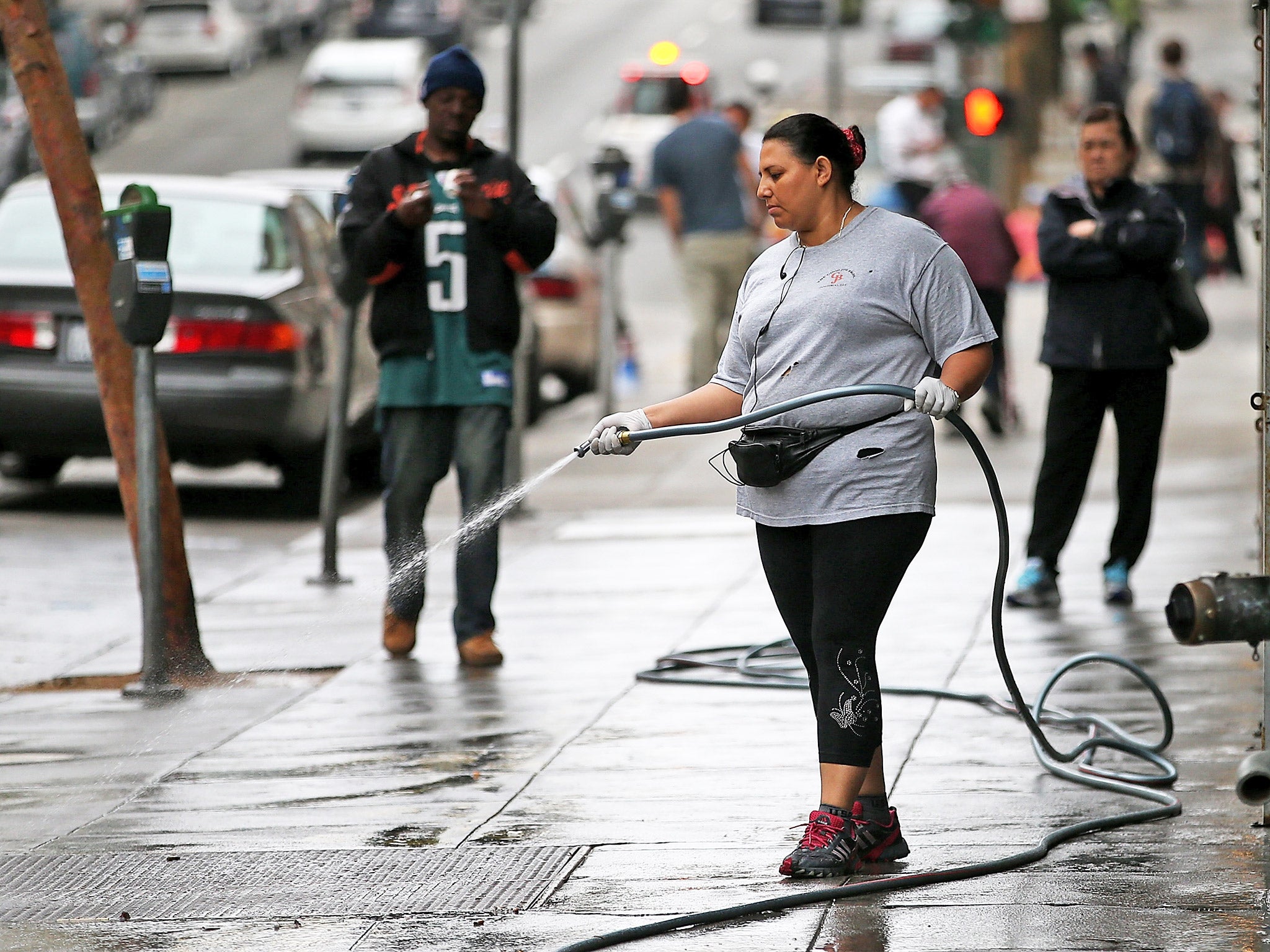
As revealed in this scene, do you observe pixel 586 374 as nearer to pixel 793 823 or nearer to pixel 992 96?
pixel 992 96

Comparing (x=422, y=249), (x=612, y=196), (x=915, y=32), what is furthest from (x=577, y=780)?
(x=915, y=32)

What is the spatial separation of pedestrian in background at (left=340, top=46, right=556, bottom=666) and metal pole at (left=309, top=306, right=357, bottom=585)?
1.88 metres

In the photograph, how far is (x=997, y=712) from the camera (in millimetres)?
7379

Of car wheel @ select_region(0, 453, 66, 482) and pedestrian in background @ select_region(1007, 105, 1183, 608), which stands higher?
pedestrian in background @ select_region(1007, 105, 1183, 608)

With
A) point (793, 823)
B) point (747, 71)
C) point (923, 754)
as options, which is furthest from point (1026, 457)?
point (747, 71)

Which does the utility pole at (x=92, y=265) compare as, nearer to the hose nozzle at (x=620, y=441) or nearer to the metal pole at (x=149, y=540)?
the metal pole at (x=149, y=540)

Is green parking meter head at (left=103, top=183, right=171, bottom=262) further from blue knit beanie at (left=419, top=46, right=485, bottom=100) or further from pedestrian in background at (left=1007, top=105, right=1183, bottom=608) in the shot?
pedestrian in background at (left=1007, top=105, right=1183, bottom=608)

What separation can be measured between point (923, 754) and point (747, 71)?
1576 inches

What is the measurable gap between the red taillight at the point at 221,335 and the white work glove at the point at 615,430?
663cm

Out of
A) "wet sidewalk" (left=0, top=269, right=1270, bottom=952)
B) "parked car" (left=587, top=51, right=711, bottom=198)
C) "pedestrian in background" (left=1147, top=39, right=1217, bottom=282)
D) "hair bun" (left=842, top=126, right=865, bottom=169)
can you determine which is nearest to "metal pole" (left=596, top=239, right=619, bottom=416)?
"wet sidewalk" (left=0, top=269, right=1270, bottom=952)

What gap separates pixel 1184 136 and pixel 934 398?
16.2m

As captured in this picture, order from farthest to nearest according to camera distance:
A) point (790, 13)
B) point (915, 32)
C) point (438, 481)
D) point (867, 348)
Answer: point (790, 13)
point (915, 32)
point (438, 481)
point (867, 348)

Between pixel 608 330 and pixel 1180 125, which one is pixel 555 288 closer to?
pixel 608 330

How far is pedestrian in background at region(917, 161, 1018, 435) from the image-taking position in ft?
46.6
